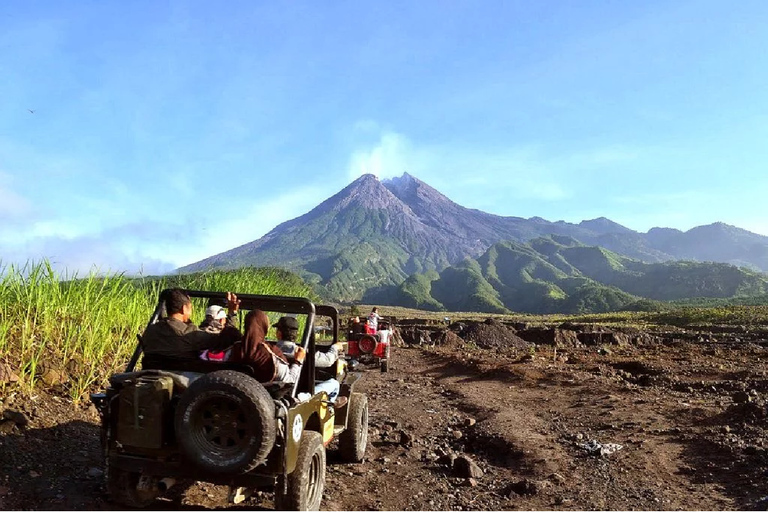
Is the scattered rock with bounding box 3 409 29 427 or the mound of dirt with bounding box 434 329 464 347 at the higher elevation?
the scattered rock with bounding box 3 409 29 427

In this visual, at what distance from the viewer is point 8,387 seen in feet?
18.7

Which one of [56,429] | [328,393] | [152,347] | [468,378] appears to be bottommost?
[468,378]

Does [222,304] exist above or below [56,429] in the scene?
above

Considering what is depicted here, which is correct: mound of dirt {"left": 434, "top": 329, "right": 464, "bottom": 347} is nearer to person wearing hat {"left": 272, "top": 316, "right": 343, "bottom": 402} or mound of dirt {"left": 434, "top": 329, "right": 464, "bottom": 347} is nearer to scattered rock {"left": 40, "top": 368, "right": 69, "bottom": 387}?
person wearing hat {"left": 272, "top": 316, "right": 343, "bottom": 402}

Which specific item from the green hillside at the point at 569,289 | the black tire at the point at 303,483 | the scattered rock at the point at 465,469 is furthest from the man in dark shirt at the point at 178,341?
the green hillside at the point at 569,289

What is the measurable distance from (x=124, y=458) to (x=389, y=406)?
258 inches

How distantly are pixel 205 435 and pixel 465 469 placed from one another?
338 cm

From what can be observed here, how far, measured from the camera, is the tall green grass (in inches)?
245

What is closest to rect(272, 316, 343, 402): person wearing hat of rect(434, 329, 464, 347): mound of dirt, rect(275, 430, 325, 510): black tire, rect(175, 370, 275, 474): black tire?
rect(275, 430, 325, 510): black tire

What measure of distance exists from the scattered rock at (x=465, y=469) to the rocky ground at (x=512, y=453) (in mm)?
12

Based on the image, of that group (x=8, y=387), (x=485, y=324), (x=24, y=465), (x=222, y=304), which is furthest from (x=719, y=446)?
(x=485, y=324)

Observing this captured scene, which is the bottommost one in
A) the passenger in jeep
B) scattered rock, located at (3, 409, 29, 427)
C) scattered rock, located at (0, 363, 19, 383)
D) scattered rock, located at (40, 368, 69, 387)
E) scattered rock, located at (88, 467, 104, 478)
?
scattered rock, located at (88, 467, 104, 478)

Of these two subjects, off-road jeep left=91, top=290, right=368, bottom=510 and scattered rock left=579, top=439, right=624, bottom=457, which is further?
scattered rock left=579, top=439, right=624, bottom=457

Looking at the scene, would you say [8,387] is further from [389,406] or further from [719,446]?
[719,446]
